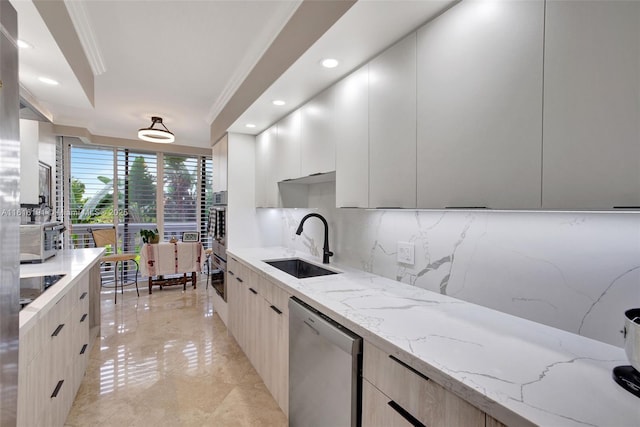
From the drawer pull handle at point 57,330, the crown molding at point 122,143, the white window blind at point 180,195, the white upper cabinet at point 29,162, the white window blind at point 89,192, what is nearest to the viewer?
the drawer pull handle at point 57,330

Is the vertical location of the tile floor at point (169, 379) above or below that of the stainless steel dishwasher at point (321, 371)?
below

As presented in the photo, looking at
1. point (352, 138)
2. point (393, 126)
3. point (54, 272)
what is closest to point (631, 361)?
point (393, 126)

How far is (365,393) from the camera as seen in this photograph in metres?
1.13

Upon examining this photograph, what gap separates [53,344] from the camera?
5.13 feet

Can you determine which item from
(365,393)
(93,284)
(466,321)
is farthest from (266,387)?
(93,284)

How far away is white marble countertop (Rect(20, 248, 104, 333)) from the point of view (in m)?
1.26

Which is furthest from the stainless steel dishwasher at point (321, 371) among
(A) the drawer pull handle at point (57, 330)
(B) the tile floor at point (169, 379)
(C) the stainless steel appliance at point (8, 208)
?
(A) the drawer pull handle at point (57, 330)

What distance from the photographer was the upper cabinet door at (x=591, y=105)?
734 millimetres

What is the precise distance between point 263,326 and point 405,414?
4.53 ft

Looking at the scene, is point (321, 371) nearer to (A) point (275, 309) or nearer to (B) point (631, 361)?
(A) point (275, 309)

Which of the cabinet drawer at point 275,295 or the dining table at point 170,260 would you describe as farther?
the dining table at point 170,260

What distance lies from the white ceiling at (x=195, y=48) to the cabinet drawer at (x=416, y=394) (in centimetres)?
137

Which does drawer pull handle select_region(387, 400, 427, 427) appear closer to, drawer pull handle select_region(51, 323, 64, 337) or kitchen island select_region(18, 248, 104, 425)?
kitchen island select_region(18, 248, 104, 425)

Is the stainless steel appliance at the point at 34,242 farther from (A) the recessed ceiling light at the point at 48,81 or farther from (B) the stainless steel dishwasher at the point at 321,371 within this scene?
(B) the stainless steel dishwasher at the point at 321,371
